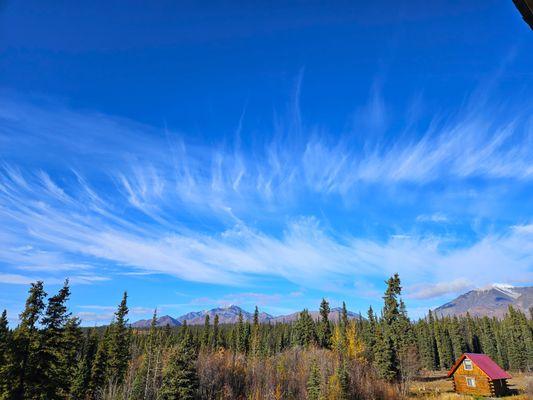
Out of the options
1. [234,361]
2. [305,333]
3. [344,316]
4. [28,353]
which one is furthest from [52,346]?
[344,316]

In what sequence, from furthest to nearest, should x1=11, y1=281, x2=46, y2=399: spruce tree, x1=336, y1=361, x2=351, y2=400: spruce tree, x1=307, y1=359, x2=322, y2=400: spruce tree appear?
x1=336, y1=361, x2=351, y2=400: spruce tree
x1=307, y1=359, x2=322, y2=400: spruce tree
x1=11, y1=281, x2=46, y2=399: spruce tree

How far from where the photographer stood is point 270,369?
56438 millimetres

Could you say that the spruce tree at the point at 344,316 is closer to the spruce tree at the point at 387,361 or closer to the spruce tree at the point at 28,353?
the spruce tree at the point at 387,361

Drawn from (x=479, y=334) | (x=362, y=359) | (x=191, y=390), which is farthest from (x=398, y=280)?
(x=479, y=334)

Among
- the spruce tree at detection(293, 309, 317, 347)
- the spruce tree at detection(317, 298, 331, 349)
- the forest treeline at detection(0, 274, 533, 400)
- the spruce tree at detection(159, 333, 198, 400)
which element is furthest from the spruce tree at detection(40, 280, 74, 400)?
the spruce tree at detection(317, 298, 331, 349)

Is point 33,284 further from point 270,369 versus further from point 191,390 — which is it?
point 270,369

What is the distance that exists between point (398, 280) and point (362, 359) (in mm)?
15589

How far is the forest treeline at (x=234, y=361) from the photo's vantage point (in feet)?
93.7

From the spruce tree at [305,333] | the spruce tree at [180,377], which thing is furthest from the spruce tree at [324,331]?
the spruce tree at [180,377]

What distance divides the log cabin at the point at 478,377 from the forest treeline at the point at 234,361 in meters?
7.58

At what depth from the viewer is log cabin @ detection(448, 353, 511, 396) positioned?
53812mm

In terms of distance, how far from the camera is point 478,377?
5578cm

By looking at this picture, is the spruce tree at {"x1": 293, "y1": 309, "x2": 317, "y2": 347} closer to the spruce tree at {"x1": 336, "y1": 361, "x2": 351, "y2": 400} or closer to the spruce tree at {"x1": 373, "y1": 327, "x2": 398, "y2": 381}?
the spruce tree at {"x1": 373, "y1": 327, "x2": 398, "y2": 381}

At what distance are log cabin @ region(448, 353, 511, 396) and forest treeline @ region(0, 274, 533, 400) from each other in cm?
758
